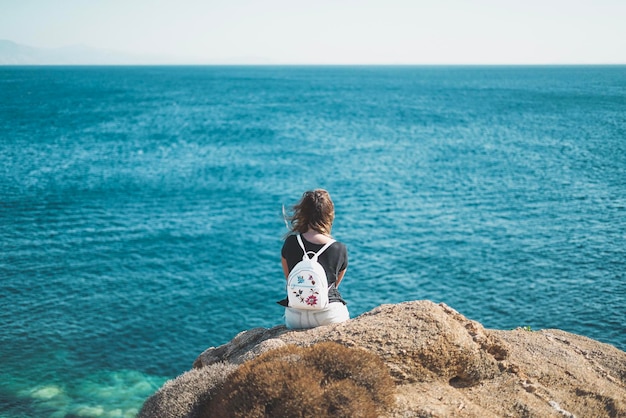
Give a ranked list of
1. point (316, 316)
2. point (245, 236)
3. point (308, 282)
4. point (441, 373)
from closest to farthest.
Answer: point (308, 282), point (441, 373), point (316, 316), point (245, 236)

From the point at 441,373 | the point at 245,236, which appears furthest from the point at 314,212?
the point at 245,236

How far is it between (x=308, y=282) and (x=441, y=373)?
118 inches

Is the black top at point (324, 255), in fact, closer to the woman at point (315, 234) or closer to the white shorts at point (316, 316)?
the woman at point (315, 234)

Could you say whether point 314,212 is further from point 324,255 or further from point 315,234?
point 324,255

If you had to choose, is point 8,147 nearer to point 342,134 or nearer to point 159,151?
point 159,151

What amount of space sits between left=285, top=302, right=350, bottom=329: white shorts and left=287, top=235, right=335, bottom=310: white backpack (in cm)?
49

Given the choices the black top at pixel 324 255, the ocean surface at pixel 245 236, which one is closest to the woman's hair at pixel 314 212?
the black top at pixel 324 255

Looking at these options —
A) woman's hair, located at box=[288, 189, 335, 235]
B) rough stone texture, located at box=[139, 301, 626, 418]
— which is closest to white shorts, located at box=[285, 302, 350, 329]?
rough stone texture, located at box=[139, 301, 626, 418]

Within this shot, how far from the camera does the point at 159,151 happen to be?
8288 cm

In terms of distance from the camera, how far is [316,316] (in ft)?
34.5

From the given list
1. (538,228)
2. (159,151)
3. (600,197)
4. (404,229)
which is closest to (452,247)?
(404,229)

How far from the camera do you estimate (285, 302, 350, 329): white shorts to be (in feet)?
34.4

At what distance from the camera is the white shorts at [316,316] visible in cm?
1048

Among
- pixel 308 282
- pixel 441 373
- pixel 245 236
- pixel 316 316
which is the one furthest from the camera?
pixel 245 236
